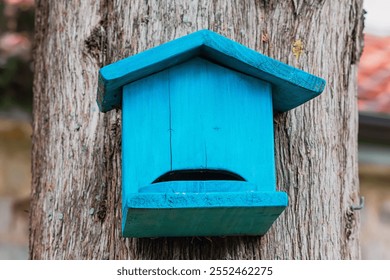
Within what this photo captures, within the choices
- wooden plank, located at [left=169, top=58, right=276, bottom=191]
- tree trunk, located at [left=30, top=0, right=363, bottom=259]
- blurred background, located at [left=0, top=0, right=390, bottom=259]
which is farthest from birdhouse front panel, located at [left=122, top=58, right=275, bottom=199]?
blurred background, located at [left=0, top=0, right=390, bottom=259]

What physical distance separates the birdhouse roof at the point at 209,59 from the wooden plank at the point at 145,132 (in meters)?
0.04

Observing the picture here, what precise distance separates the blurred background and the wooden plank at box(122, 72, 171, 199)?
2.62 meters

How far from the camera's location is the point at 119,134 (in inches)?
86.6

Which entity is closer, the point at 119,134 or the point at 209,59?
the point at 209,59

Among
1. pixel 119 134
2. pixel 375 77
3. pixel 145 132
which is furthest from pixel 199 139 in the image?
pixel 375 77

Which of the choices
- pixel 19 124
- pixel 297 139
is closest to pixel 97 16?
pixel 297 139

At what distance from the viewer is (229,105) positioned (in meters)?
1.98

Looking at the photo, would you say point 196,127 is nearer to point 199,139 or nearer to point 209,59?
point 199,139

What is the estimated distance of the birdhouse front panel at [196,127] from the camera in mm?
1925

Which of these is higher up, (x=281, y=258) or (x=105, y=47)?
(x=105, y=47)

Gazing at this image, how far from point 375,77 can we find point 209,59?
3.04 meters

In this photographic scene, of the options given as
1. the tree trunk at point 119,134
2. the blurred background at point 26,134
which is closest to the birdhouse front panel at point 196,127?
the tree trunk at point 119,134

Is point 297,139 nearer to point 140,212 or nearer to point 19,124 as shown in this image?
point 140,212
